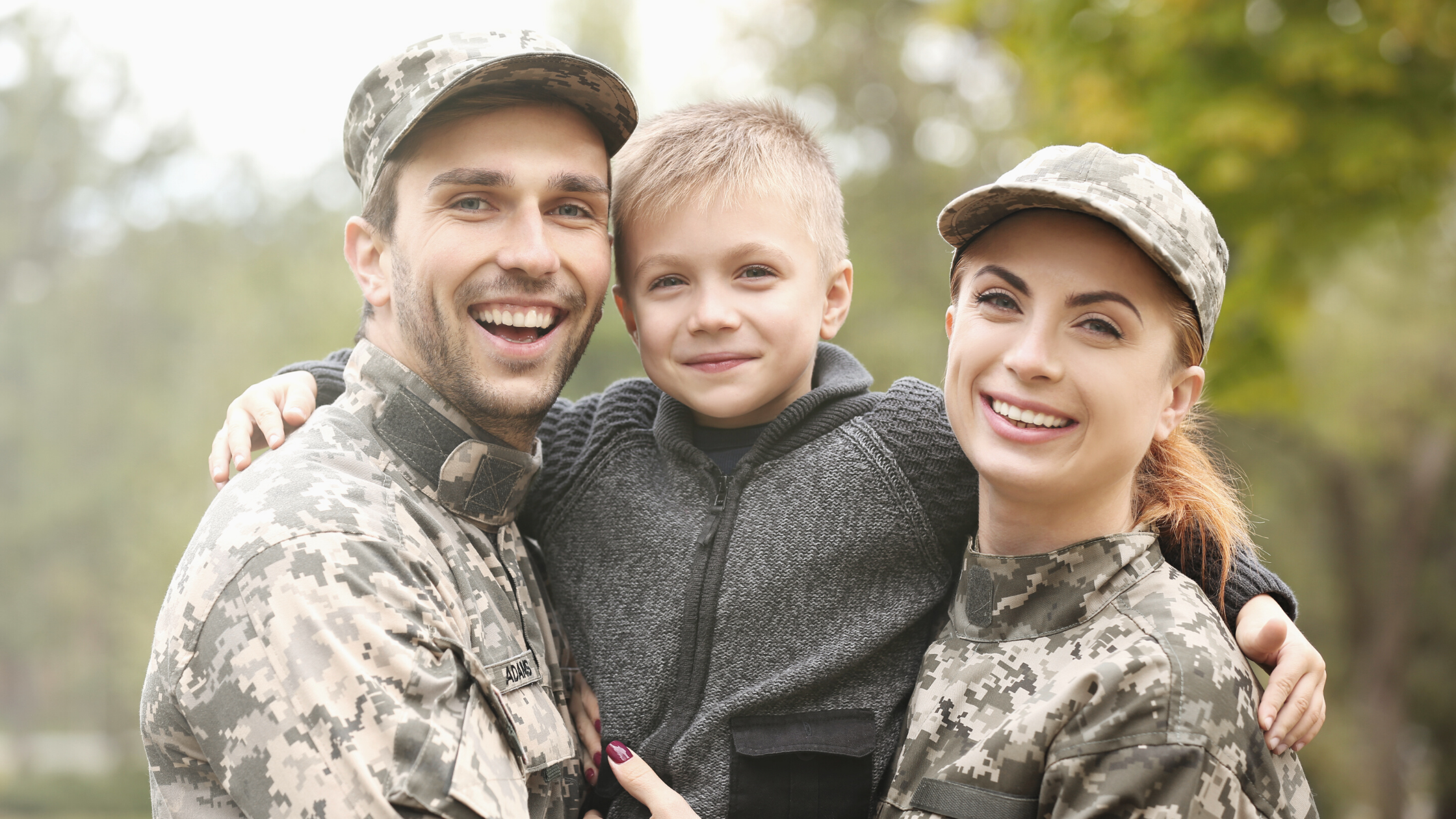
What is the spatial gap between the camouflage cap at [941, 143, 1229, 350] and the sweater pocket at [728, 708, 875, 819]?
4.10 feet

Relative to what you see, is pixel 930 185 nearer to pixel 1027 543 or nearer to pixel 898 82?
pixel 898 82

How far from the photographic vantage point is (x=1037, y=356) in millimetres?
2543

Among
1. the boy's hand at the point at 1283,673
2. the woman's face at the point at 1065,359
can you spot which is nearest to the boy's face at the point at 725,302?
the woman's face at the point at 1065,359

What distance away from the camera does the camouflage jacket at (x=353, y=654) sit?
223cm

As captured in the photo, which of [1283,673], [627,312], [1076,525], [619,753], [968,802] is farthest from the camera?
[627,312]

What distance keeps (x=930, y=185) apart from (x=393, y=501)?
13832 mm

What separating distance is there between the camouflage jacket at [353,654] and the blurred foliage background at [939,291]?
522 centimetres

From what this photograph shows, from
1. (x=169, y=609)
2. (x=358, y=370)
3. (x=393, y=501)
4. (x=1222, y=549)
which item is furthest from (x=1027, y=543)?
(x=169, y=609)

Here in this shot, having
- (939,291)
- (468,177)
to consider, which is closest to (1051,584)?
(468,177)

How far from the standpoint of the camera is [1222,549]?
2828 millimetres

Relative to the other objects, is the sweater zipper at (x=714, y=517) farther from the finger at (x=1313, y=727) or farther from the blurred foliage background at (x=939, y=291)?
the blurred foliage background at (x=939, y=291)

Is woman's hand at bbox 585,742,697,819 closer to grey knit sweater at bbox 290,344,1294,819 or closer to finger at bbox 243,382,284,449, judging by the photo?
grey knit sweater at bbox 290,344,1294,819

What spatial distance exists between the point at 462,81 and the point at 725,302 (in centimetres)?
85

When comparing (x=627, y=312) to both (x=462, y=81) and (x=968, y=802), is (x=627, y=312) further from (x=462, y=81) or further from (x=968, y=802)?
(x=968, y=802)
